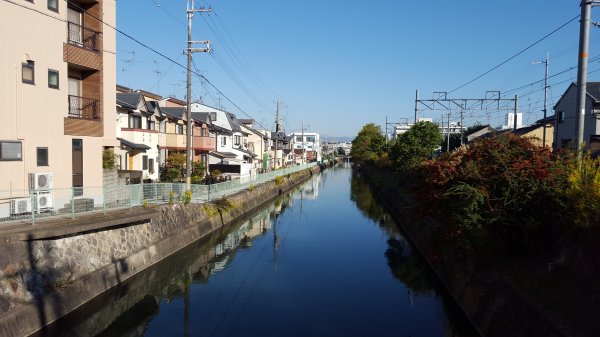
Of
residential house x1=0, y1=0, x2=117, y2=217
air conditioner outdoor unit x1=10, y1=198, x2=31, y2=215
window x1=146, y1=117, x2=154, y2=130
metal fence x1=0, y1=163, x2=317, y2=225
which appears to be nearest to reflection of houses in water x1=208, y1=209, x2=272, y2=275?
metal fence x1=0, y1=163, x2=317, y2=225

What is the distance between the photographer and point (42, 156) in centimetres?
1506

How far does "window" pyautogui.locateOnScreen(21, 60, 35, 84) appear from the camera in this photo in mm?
14219

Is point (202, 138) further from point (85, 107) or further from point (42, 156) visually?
point (42, 156)

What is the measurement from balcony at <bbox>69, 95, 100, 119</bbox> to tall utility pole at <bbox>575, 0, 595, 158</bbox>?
53.7ft

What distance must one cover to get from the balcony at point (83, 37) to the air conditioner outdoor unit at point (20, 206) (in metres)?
6.98

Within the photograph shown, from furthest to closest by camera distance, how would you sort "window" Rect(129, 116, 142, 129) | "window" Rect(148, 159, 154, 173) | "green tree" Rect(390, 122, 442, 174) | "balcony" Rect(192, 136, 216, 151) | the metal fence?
1. "green tree" Rect(390, 122, 442, 174)
2. "balcony" Rect(192, 136, 216, 151)
3. "window" Rect(148, 159, 154, 173)
4. "window" Rect(129, 116, 142, 129)
5. the metal fence

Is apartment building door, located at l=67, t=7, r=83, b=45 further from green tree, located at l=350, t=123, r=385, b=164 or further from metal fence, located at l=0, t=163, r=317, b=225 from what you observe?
green tree, located at l=350, t=123, r=385, b=164

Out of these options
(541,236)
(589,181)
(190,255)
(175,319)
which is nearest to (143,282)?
(175,319)

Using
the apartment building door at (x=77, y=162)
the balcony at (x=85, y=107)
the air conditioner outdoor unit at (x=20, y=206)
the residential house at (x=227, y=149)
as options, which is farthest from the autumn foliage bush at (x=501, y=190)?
the residential house at (x=227, y=149)

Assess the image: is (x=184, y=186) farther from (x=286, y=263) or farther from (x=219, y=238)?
(x=286, y=263)

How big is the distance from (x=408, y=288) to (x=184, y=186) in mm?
11878

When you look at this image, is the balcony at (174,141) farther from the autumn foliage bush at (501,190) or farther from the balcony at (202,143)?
the autumn foliage bush at (501,190)

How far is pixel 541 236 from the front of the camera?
1282cm

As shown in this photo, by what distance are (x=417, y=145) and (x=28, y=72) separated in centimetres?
2926
